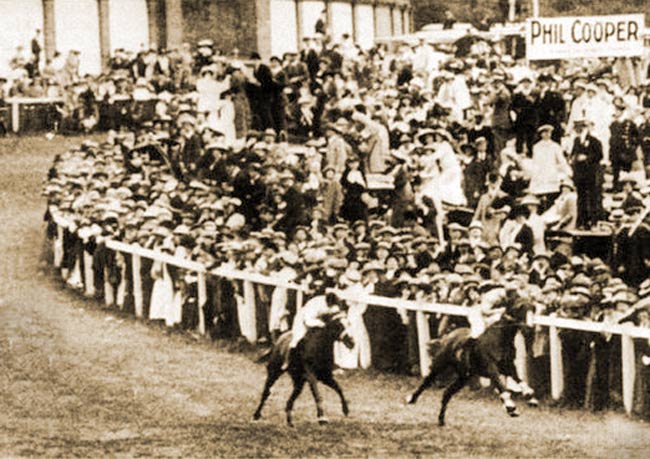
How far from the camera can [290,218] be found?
901 inches

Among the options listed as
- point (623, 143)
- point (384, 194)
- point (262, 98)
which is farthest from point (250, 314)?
point (623, 143)

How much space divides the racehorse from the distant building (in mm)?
24068

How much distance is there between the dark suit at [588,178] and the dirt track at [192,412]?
15.5ft

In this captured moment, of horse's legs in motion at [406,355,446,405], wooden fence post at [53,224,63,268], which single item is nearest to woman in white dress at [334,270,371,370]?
horse's legs in motion at [406,355,446,405]

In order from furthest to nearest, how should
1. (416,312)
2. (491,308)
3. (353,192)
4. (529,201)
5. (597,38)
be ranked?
(353,192) → (597,38) → (529,201) → (416,312) → (491,308)

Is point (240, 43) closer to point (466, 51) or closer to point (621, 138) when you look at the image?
point (466, 51)

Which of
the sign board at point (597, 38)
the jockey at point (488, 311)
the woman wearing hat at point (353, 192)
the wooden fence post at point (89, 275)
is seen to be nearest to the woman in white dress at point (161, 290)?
the wooden fence post at point (89, 275)

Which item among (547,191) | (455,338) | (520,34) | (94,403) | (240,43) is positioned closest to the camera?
(455,338)

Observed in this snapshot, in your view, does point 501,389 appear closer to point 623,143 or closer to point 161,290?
point 161,290

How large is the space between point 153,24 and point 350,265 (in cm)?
2298

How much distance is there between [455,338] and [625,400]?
201 cm

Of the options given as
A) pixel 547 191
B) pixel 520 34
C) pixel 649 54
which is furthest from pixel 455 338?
pixel 520 34

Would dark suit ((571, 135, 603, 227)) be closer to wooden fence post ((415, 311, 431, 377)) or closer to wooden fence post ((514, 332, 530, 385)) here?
wooden fence post ((415, 311, 431, 377))

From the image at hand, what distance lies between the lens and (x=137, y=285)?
23.7 meters
